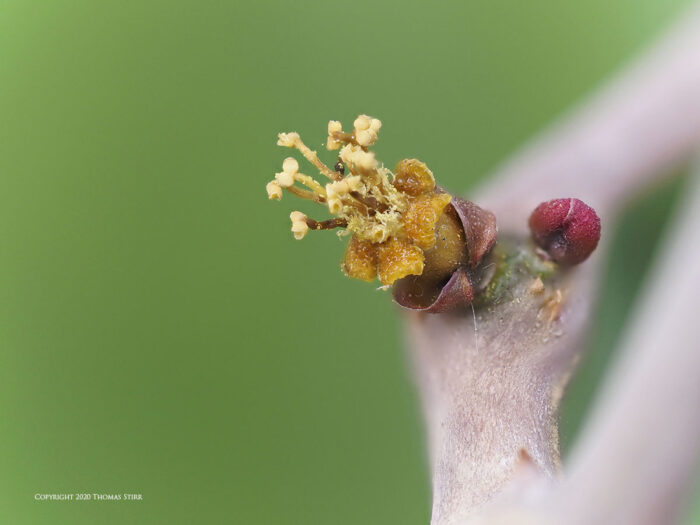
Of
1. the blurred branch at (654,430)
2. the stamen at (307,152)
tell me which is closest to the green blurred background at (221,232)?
the stamen at (307,152)

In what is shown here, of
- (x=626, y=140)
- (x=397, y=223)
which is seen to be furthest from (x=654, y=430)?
(x=626, y=140)

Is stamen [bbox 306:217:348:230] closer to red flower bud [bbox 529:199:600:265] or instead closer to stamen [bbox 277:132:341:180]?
stamen [bbox 277:132:341:180]

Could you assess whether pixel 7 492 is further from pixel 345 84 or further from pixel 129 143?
pixel 345 84

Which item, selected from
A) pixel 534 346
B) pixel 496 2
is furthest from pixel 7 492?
pixel 496 2

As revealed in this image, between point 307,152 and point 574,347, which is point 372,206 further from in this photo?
point 574,347

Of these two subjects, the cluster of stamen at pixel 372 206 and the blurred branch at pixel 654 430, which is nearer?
the blurred branch at pixel 654 430

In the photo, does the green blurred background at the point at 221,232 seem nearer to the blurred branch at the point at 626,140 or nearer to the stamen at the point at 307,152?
the blurred branch at the point at 626,140

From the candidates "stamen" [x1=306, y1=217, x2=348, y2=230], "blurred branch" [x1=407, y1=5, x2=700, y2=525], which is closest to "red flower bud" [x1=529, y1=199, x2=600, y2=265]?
"blurred branch" [x1=407, y1=5, x2=700, y2=525]
